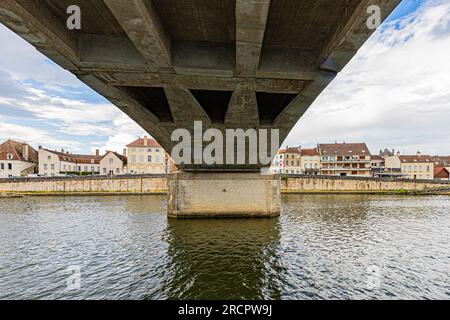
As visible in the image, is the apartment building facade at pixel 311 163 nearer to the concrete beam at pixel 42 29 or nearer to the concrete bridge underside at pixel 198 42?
the concrete bridge underside at pixel 198 42

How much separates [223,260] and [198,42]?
27.7ft

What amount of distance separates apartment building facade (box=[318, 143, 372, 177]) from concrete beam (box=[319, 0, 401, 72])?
2433 inches

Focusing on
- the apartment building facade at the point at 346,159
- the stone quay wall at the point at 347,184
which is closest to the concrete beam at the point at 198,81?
the stone quay wall at the point at 347,184

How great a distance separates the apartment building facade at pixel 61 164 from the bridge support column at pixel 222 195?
170 ft

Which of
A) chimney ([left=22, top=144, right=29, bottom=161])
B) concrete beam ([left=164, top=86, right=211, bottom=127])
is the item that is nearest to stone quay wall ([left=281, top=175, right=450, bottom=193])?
concrete beam ([left=164, top=86, right=211, bottom=127])

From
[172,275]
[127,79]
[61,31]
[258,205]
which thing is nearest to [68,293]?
[172,275]

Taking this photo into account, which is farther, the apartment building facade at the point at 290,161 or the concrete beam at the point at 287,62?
the apartment building facade at the point at 290,161

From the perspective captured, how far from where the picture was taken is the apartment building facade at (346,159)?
201ft

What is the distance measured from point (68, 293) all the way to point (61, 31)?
7.53 m

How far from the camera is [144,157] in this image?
185 feet

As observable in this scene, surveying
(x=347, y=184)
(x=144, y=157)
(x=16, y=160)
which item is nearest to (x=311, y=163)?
(x=347, y=184)

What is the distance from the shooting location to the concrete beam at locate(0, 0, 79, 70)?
4.35 meters

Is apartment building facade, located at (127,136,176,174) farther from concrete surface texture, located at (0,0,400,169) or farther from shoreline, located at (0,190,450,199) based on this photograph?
concrete surface texture, located at (0,0,400,169)
